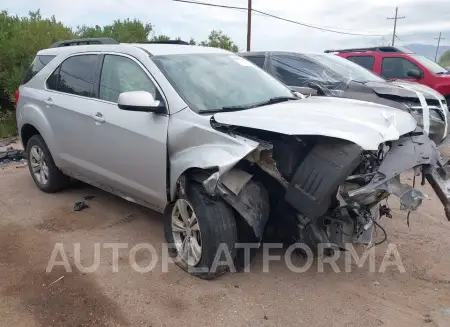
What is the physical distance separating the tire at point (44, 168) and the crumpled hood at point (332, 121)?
2.75 meters

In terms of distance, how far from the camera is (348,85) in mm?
6742

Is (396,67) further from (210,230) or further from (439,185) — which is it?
(210,230)

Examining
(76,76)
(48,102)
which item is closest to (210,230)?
(76,76)

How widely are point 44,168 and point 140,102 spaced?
2495 mm

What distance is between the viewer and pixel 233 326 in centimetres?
285

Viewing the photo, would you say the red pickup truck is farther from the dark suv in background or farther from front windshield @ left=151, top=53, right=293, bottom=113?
front windshield @ left=151, top=53, right=293, bottom=113

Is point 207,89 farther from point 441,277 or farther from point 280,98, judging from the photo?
point 441,277

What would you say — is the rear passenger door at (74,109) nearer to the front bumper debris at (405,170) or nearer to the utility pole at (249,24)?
the front bumper debris at (405,170)

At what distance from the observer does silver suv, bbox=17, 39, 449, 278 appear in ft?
9.57

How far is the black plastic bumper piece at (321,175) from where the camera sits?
9.16 ft

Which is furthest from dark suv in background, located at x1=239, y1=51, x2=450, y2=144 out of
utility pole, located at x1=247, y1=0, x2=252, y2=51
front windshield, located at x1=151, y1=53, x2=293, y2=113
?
utility pole, located at x1=247, y1=0, x2=252, y2=51

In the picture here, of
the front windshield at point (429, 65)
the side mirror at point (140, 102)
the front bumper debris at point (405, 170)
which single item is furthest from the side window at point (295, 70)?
the front bumper debris at point (405, 170)

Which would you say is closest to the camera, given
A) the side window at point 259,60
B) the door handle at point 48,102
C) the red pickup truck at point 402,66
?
the door handle at point 48,102

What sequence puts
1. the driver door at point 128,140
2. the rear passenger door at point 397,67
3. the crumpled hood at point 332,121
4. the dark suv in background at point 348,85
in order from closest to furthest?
the crumpled hood at point 332,121 → the driver door at point 128,140 → the dark suv in background at point 348,85 → the rear passenger door at point 397,67
